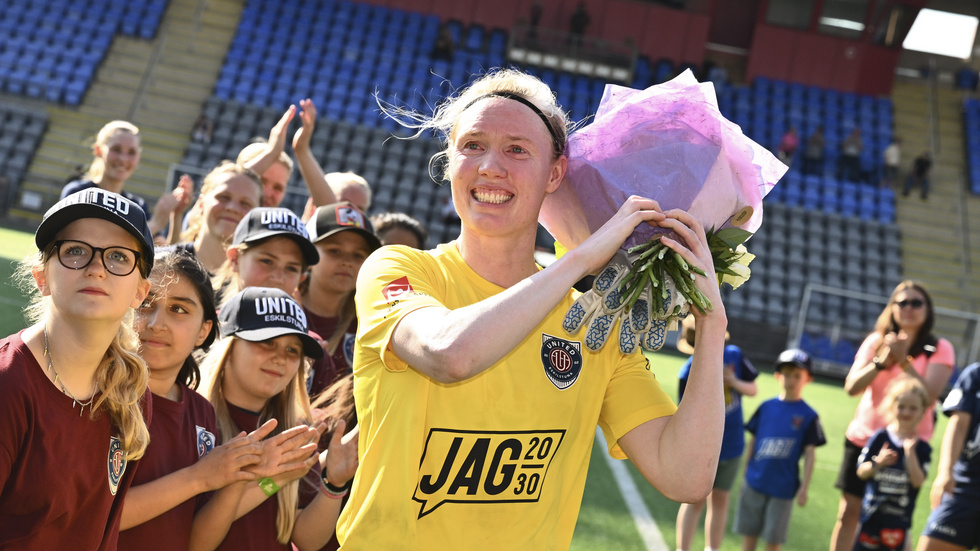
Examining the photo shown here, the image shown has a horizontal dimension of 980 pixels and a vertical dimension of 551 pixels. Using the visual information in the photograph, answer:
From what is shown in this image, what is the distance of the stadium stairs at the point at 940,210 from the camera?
19250 millimetres

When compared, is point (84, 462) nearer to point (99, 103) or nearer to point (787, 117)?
point (99, 103)

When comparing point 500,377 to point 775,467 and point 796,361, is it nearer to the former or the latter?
point 775,467

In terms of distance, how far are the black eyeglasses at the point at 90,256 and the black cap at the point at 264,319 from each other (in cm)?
86

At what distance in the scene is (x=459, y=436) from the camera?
169cm

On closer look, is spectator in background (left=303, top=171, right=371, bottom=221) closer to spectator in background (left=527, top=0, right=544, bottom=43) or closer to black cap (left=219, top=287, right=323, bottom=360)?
black cap (left=219, top=287, right=323, bottom=360)

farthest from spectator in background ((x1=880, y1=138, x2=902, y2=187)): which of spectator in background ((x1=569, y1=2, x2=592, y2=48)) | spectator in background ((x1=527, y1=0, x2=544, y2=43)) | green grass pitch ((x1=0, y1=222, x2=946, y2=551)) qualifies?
green grass pitch ((x1=0, y1=222, x2=946, y2=551))

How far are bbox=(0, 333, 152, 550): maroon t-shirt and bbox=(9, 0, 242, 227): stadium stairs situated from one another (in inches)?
640

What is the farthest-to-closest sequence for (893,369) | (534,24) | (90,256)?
(534,24), (893,369), (90,256)

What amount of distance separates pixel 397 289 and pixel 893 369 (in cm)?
473

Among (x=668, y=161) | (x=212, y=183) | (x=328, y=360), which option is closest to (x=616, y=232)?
(x=668, y=161)

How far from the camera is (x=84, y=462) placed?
1.87 metres

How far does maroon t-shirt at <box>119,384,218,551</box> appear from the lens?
2.28 metres

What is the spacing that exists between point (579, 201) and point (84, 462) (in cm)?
122

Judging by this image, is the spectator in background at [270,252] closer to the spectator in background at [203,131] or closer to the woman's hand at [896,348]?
the woman's hand at [896,348]
